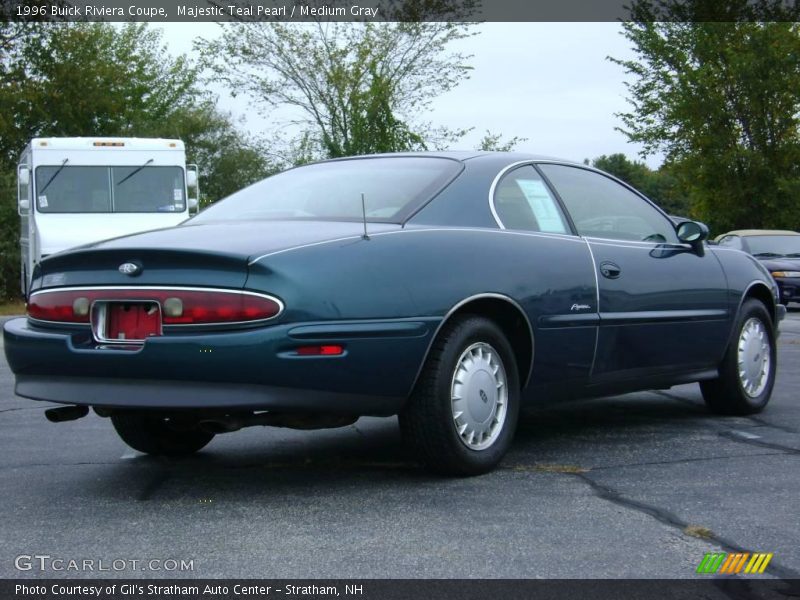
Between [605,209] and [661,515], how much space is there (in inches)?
88.8

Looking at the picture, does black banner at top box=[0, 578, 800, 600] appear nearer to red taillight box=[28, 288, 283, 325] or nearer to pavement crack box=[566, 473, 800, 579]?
pavement crack box=[566, 473, 800, 579]

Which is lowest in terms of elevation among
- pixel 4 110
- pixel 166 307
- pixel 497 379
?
pixel 497 379

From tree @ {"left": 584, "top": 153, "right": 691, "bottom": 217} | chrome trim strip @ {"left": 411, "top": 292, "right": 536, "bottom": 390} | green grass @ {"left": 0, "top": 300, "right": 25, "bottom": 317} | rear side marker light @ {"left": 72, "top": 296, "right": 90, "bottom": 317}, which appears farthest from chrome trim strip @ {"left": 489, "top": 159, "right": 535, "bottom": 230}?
tree @ {"left": 584, "top": 153, "right": 691, "bottom": 217}

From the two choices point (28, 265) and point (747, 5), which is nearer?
point (28, 265)

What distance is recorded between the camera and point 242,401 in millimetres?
4141

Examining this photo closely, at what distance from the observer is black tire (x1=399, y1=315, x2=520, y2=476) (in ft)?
15.0

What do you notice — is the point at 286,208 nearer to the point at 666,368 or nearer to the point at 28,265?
the point at 666,368

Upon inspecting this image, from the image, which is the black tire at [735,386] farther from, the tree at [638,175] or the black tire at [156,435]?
the tree at [638,175]

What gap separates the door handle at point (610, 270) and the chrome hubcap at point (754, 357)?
134cm

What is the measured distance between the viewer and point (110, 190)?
15.5 m

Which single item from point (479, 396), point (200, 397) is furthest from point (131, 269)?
point (479, 396)

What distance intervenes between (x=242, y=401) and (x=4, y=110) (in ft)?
90.5

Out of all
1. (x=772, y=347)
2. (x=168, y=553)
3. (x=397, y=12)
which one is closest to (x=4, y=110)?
(x=397, y=12)

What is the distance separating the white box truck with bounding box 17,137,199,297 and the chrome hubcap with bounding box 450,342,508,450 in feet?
36.2
